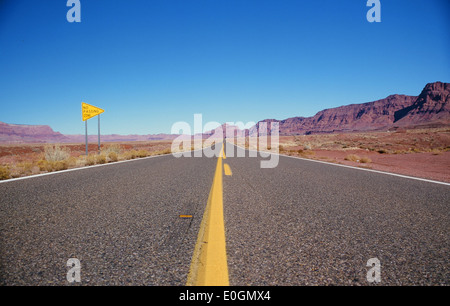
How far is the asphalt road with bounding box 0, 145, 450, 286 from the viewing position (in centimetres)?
141

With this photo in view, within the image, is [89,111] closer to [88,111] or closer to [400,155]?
[88,111]

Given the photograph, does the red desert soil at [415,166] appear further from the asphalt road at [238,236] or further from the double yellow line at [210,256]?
the double yellow line at [210,256]

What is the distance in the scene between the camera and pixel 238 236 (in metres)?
2.01

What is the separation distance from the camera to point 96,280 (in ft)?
4.36

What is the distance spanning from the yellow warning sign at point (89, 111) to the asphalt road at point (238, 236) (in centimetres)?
1003

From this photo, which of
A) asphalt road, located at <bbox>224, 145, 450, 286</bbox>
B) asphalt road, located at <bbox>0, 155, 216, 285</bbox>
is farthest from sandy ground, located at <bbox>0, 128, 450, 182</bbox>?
asphalt road, located at <bbox>0, 155, 216, 285</bbox>

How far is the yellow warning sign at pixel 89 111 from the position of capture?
12.4 metres

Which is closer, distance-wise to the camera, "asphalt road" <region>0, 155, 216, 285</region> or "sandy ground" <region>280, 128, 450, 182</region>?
"asphalt road" <region>0, 155, 216, 285</region>

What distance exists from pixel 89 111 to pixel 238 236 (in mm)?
13764

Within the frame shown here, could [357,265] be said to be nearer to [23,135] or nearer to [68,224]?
[68,224]

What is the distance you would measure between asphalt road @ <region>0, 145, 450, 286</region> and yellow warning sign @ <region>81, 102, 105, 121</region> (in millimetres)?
10027

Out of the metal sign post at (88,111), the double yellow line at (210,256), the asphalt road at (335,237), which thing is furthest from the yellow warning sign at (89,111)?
the double yellow line at (210,256)

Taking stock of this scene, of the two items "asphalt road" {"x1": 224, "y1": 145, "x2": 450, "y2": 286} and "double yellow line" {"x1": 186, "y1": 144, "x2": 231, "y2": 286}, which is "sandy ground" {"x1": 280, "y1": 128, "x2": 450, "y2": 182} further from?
"double yellow line" {"x1": 186, "y1": 144, "x2": 231, "y2": 286}

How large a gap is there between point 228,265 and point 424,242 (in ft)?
5.84
